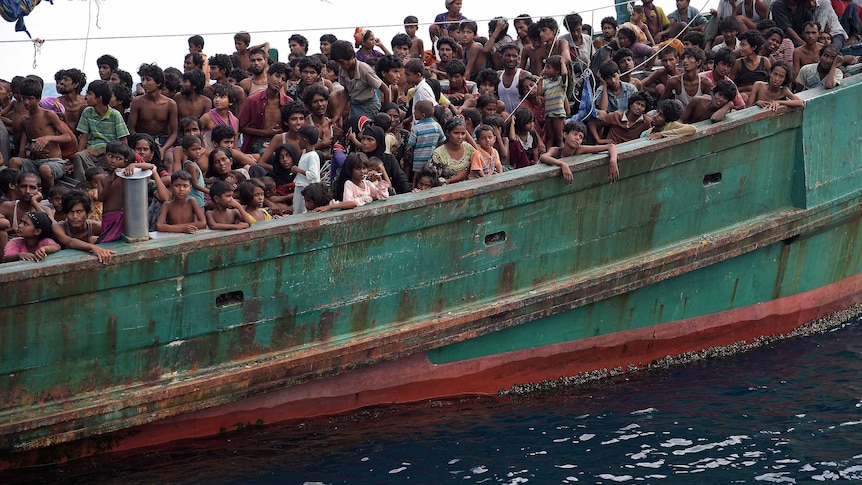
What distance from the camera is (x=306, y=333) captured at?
23.0ft

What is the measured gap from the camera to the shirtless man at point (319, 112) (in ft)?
28.2

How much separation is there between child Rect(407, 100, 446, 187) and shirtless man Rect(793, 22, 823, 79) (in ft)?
12.2

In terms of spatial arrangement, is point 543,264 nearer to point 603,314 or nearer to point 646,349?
point 603,314

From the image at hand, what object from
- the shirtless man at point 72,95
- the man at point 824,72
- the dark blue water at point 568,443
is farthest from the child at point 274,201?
the man at point 824,72

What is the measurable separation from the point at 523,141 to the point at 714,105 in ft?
5.09

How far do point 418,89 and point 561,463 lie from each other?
3410 millimetres

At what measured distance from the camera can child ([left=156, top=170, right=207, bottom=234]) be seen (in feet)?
22.0

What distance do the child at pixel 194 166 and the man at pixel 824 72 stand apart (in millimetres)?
5188

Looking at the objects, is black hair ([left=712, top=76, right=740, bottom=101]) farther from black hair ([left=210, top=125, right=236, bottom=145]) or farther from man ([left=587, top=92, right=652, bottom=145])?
black hair ([left=210, top=125, right=236, bottom=145])

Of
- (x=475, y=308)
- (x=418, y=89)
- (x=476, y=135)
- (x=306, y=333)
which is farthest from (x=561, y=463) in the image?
(x=418, y=89)

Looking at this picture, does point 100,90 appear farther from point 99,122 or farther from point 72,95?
point 72,95

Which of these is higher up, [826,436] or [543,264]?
[543,264]

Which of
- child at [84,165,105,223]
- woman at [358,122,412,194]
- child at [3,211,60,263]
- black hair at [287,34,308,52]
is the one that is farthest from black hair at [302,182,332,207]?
black hair at [287,34,308,52]

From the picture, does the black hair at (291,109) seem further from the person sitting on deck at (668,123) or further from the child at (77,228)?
the person sitting on deck at (668,123)
